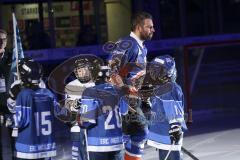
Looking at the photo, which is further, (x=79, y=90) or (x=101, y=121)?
(x=79, y=90)

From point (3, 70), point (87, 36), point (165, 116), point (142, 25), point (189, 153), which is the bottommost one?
point (189, 153)

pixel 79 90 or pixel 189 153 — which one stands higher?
pixel 79 90

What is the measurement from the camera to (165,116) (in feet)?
22.5

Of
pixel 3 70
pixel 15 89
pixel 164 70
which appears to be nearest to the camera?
pixel 164 70

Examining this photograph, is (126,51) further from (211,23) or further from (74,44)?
(211,23)

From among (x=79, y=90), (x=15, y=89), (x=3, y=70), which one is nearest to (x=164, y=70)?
(x=79, y=90)

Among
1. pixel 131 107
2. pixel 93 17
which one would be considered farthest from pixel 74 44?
pixel 131 107

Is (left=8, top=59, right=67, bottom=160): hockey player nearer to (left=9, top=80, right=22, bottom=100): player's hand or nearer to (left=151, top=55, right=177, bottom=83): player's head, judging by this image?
(left=9, top=80, right=22, bottom=100): player's hand

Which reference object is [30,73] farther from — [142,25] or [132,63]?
[142,25]

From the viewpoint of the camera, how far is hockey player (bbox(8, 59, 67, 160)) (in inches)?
258

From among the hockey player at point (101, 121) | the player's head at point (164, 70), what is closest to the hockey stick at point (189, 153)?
the player's head at point (164, 70)

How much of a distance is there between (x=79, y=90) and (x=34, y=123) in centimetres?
69

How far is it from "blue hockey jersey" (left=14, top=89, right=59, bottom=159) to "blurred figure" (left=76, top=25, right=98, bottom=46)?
816 centimetres

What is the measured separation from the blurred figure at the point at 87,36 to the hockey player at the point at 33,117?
8.14 metres
